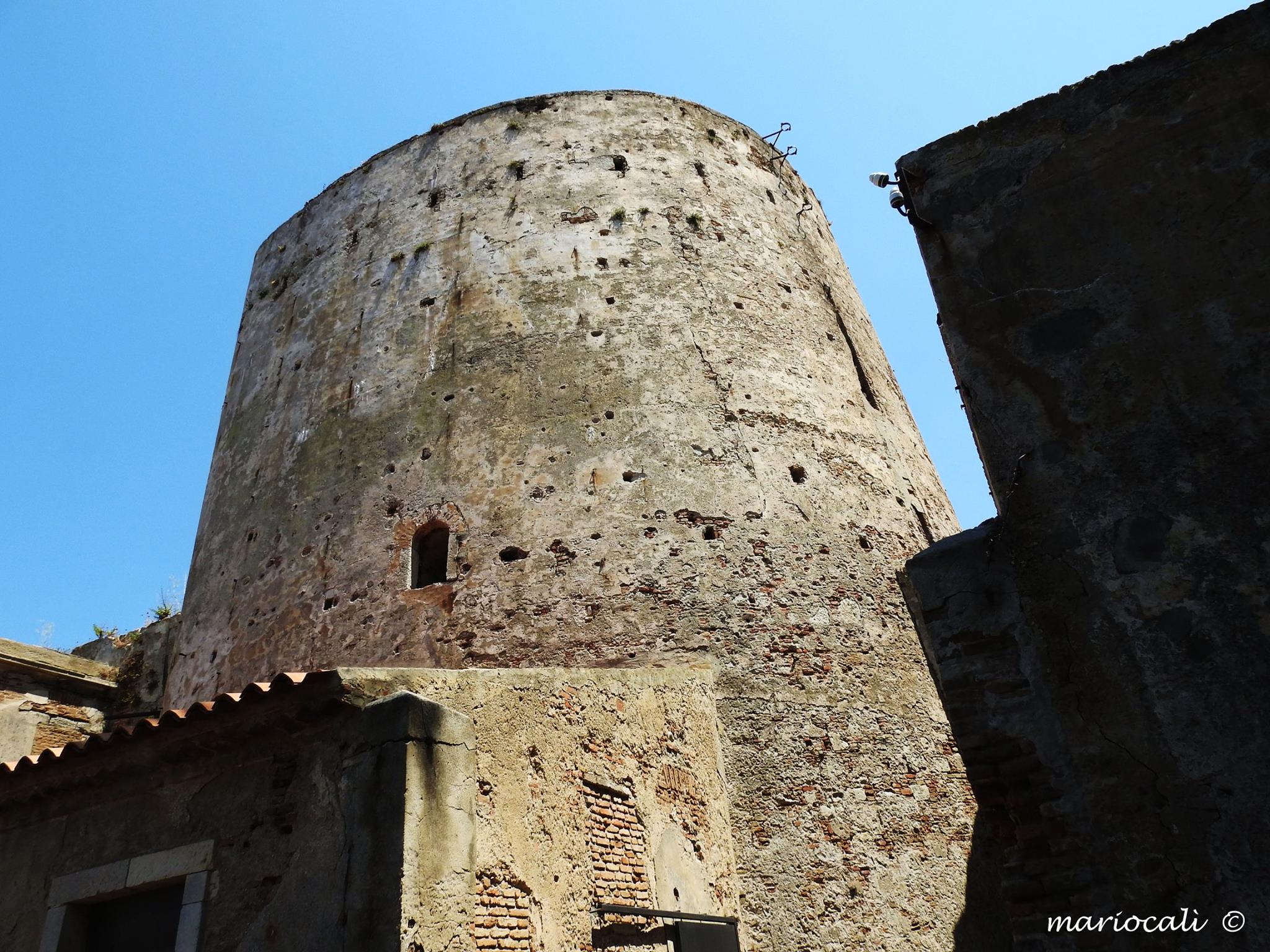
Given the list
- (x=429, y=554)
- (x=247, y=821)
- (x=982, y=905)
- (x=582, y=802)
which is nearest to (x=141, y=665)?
(x=429, y=554)

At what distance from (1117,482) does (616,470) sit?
5061mm

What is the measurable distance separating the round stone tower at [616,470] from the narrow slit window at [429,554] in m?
0.04

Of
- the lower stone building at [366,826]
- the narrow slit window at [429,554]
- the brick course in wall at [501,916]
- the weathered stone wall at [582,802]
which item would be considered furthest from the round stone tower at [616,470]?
Answer: the brick course in wall at [501,916]

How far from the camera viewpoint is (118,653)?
12188 millimetres

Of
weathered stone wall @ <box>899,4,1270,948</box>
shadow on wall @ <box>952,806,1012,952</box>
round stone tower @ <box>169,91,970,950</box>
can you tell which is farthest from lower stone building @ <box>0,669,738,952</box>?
weathered stone wall @ <box>899,4,1270,948</box>

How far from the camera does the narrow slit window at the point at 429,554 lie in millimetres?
9117

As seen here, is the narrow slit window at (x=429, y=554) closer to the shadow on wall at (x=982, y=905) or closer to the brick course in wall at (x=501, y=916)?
the brick course in wall at (x=501, y=916)

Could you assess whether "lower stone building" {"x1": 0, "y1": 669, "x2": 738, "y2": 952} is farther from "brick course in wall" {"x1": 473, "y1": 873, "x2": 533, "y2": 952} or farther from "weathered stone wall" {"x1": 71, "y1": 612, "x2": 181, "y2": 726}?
"weathered stone wall" {"x1": 71, "y1": 612, "x2": 181, "y2": 726}

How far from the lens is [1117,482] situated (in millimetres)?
4457

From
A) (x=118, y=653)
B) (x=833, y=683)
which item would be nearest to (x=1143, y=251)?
(x=833, y=683)

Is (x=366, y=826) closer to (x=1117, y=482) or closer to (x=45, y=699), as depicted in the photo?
(x=1117, y=482)

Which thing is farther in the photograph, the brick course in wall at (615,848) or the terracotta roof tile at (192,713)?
the brick course in wall at (615,848)

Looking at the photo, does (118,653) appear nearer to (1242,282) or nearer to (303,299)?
(303,299)

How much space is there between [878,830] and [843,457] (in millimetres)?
3665
